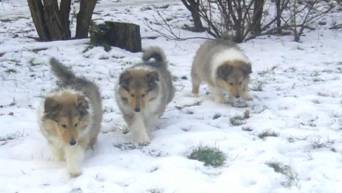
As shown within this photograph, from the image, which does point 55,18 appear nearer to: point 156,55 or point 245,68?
point 156,55

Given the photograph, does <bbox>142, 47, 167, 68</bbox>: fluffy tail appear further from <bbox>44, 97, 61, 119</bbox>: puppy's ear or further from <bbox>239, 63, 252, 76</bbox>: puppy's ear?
<bbox>44, 97, 61, 119</bbox>: puppy's ear

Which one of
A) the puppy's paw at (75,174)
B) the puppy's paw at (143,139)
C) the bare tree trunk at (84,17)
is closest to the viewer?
the puppy's paw at (75,174)

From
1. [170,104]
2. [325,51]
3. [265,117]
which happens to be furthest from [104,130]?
[325,51]

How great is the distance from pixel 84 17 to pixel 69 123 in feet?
22.4

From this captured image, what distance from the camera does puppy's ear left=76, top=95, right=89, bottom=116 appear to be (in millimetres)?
5148

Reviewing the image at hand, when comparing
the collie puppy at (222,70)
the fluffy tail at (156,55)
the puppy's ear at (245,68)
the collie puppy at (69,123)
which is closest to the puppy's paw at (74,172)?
the collie puppy at (69,123)

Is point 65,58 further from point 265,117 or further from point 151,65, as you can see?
point 265,117

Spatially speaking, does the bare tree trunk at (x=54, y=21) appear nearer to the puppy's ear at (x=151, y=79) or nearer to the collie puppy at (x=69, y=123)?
the puppy's ear at (x=151, y=79)

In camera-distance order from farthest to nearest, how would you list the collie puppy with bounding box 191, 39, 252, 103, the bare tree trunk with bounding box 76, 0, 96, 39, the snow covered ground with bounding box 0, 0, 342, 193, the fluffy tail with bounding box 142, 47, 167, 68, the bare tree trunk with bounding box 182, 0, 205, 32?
the bare tree trunk with bounding box 182, 0, 205, 32
the bare tree trunk with bounding box 76, 0, 96, 39
the collie puppy with bounding box 191, 39, 252, 103
the fluffy tail with bounding box 142, 47, 167, 68
the snow covered ground with bounding box 0, 0, 342, 193

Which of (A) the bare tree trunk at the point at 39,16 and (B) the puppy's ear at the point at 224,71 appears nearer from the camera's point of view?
(B) the puppy's ear at the point at 224,71

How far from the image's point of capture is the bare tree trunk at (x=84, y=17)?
11469mm

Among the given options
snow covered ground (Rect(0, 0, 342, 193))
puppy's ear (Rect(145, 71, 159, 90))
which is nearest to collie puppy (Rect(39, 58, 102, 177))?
snow covered ground (Rect(0, 0, 342, 193))

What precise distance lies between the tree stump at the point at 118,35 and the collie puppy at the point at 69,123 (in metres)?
5.01

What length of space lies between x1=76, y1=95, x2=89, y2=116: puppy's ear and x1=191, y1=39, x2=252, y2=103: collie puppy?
8.30 feet
